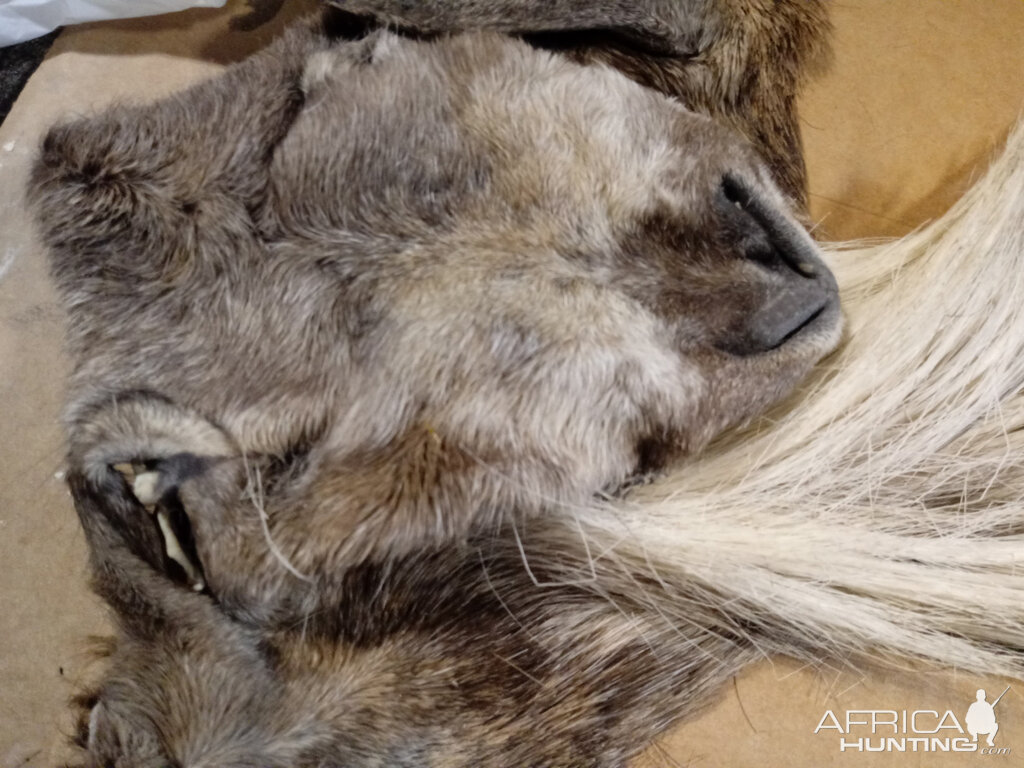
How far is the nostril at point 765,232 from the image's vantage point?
0.81m

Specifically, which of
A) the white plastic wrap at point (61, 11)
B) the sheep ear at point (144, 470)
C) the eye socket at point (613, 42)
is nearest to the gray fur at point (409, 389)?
the sheep ear at point (144, 470)

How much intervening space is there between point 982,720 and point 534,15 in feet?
2.63

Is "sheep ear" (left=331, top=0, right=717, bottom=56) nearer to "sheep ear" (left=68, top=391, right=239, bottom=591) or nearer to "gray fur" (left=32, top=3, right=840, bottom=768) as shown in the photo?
"gray fur" (left=32, top=3, right=840, bottom=768)

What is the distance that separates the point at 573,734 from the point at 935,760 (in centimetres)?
31

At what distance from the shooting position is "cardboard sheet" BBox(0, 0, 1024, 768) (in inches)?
29.5

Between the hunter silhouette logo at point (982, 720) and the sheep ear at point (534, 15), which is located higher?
the sheep ear at point (534, 15)

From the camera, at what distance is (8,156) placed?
4.80 feet

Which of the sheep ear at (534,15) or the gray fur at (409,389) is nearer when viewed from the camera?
the gray fur at (409,389)

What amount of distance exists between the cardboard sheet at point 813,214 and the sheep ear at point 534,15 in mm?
198

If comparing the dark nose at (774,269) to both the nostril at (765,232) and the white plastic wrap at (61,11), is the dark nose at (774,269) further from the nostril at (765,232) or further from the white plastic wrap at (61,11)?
the white plastic wrap at (61,11)

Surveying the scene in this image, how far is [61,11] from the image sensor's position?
1.51 metres

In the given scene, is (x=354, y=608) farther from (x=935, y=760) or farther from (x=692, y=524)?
(x=935, y=760)

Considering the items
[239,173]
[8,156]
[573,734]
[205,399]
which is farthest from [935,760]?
[8,156]

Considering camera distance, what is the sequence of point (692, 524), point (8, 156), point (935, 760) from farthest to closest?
point (8, 156) < point (692, 524) < point (935, 760)
